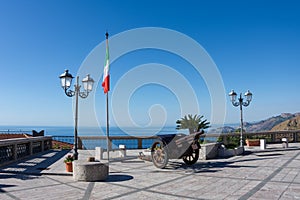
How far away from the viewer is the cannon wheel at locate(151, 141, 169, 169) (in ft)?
30.8

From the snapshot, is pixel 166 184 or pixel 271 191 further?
pixel 166 184

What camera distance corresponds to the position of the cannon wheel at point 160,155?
30.8ft

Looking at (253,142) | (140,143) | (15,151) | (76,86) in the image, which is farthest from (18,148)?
(253,142)

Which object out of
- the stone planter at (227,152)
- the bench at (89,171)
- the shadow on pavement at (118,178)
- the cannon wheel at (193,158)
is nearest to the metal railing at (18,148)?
the bench at (89,171)

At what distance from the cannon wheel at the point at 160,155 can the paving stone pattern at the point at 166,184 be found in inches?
12.6

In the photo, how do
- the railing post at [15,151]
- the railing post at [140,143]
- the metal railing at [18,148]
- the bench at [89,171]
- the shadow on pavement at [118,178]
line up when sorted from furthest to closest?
the railing post at [140,143]
the railing post at [15,151]
the metal railing at [18,148]
the shadow on pavement at [118,178]
the bench at [89,171]

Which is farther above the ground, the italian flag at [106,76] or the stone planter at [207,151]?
the italian flag at [106,76]

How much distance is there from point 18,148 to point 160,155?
7.56 meters

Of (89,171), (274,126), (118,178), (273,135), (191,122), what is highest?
(191,122)

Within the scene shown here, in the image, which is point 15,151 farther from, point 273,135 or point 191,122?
point 273,135

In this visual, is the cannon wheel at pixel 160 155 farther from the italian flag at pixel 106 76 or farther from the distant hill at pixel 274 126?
the distant hill at pixel 274 126

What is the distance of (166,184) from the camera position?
687 centimetres

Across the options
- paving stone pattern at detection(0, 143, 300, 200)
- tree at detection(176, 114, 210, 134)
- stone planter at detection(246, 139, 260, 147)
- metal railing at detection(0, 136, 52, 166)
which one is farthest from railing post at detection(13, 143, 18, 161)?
stone planter at detection(246, 139, 260, 147)

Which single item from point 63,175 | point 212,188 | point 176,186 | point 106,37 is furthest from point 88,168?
point 106,37
